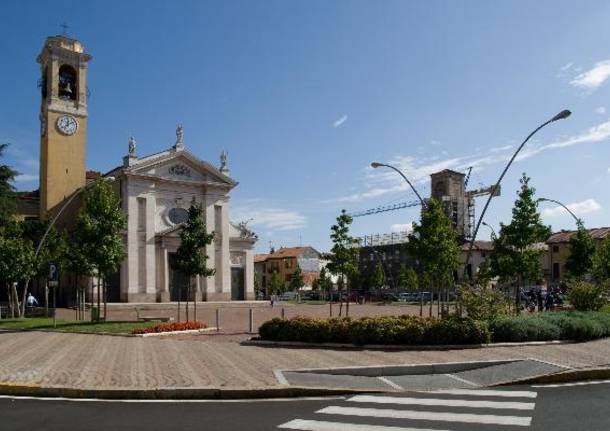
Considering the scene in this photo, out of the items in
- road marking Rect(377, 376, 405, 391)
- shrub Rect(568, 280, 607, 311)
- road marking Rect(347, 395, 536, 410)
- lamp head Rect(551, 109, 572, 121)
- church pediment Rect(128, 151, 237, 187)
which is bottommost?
road marking Rect(377, 376, 405, 391)

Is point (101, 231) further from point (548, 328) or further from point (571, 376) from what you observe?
point (571, 376)

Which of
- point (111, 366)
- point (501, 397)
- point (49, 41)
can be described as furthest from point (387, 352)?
point (49, 41)

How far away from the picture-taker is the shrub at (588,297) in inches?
960

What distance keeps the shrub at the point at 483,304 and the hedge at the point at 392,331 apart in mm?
581

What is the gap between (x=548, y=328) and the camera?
57.2ft

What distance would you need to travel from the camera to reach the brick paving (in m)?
11.6

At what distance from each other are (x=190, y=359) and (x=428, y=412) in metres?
7.50

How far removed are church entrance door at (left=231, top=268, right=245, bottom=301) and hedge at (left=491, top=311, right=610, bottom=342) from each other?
43901 millimetres

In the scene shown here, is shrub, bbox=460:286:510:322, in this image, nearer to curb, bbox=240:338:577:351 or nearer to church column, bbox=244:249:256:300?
curb, bbox=240:338:577:351

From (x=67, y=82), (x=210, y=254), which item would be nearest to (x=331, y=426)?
(x=210, y=254)

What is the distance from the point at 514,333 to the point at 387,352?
3.98 m

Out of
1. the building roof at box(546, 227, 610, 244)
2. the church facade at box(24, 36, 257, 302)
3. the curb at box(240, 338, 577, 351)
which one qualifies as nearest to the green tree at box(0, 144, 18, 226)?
the church facade at box(24, 36, 257, 302)

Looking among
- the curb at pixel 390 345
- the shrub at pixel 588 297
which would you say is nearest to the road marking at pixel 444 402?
the curb at pixel 390 345

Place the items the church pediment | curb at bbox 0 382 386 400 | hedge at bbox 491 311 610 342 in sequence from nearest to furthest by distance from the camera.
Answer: curb at bbox 0 382 386 400 < hedge at bbox 491 311 610 342 < the church pediment
